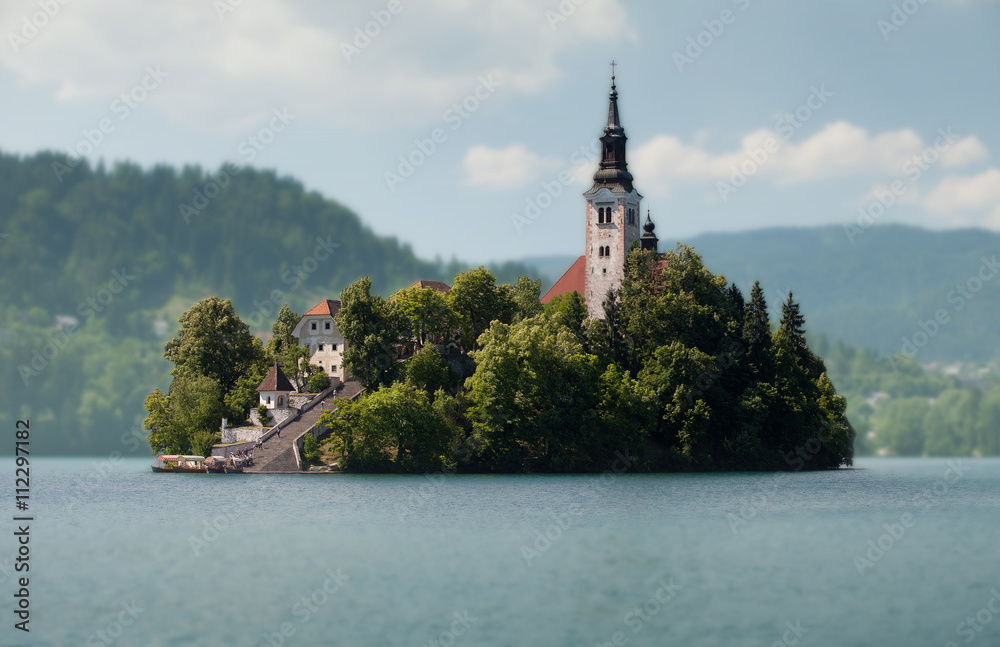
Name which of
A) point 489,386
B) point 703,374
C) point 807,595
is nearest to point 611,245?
point 703,374

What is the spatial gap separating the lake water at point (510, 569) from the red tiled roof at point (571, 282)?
50.7 meters

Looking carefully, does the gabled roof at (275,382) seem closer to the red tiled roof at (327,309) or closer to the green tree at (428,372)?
the green tree at (428,372)

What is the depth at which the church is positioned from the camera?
109375mm

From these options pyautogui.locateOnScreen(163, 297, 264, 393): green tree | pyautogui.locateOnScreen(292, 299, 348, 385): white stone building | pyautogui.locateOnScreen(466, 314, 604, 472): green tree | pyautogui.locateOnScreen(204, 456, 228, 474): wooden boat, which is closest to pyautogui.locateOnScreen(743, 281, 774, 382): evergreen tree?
pyautogui.locateOnScreen(466, 314, 604, 472): green tree

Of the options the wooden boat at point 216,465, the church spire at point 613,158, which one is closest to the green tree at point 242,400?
the wooden boat at point 216,465

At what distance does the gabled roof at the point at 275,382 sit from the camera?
305 ft

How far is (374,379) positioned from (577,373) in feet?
54.6

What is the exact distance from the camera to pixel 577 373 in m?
86.2

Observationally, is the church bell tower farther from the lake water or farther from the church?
the lake water

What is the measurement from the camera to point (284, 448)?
283 ft

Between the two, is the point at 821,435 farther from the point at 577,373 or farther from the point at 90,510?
the point at 90,510

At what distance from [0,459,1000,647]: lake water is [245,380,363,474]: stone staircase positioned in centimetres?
1809

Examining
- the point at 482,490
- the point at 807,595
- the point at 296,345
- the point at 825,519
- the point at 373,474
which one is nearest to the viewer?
the point at 807,595

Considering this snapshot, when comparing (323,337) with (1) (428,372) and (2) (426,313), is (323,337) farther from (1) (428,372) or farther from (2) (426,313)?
(1) (428,372)
